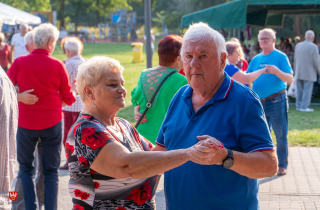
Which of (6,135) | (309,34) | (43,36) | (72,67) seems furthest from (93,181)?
(309,34)

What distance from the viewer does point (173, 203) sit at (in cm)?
223

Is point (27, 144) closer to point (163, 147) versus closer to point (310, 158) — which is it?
point (163, 147)

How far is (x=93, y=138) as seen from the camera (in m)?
2.01

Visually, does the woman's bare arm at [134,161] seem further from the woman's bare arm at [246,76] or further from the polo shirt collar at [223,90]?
the woman's bare arm at [246,76]

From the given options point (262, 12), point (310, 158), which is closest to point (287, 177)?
point (310, 158)

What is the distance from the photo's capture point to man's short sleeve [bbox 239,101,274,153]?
1.93m

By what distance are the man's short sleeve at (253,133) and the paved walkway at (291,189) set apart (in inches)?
109

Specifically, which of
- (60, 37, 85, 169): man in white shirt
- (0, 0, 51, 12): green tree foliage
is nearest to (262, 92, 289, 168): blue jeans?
(60, 37, 85, 169): man in white shirt

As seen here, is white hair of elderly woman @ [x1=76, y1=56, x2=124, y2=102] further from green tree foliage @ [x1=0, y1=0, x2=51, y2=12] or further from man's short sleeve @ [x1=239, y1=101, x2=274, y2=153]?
green tree foliage @ [x1=0, y1=0, x2=51, y2=12]

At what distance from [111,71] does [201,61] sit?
1.84 ft

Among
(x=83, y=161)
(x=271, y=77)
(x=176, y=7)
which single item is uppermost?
(x=176, y=7)

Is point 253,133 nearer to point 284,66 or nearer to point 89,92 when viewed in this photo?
point 89,92

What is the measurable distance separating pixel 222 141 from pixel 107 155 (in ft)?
2.06

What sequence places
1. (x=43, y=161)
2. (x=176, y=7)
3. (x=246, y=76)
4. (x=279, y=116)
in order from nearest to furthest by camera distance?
(x=43, y=161)
(x=246, y=76)
(x=279, y=116)
(x=176, y=7)
